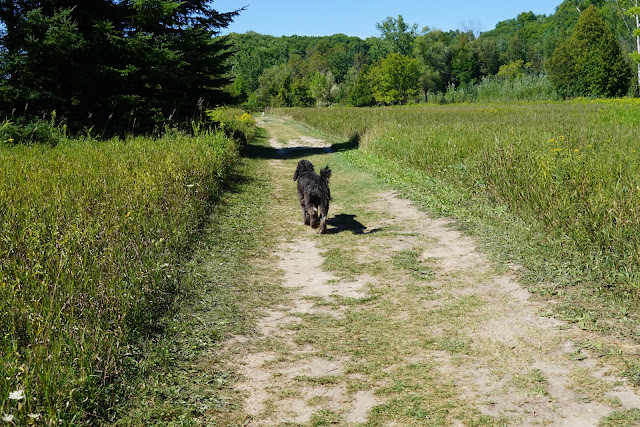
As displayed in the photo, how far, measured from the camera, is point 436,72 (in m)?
92.3

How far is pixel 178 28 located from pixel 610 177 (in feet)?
46.1

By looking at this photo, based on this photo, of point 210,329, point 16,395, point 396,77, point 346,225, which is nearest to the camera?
point 16,395

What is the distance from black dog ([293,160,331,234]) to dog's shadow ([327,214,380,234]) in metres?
0.29

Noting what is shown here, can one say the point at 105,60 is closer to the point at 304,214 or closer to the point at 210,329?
the point at 304,214

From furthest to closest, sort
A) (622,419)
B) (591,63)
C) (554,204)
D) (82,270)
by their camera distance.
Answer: (591,63)
(554,204)
(82,270)
(622,419)

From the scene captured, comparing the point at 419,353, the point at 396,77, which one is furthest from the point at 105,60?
the point at 396,77

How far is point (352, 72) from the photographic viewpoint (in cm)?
10494

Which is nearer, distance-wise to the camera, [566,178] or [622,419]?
[622,419]

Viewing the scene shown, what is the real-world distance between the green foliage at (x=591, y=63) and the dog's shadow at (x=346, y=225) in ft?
168

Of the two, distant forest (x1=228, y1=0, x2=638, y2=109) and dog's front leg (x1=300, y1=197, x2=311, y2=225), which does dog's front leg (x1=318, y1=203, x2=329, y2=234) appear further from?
distant forest (x1=228, y1=0, x2=638, y2=109)

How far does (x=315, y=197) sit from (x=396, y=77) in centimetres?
6711

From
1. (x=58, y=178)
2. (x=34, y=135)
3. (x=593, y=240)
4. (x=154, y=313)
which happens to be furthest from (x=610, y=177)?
(x=34, y=135)

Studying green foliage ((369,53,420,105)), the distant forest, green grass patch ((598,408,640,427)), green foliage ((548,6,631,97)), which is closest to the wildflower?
green grass patch ((598,408,640,427))

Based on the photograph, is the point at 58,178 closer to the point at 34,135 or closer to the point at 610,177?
the point at 34,135
